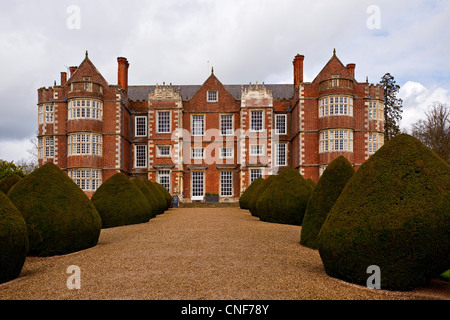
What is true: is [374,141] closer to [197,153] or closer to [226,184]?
[226,184]

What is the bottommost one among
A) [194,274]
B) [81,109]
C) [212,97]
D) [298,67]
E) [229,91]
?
[194,274]

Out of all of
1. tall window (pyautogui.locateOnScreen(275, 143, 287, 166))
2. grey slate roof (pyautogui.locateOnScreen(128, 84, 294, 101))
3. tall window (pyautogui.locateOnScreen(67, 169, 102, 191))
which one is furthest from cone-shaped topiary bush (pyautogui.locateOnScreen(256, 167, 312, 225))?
grey slate roof (pyautogui.locateOnScreen(128, 84, 294, 101))

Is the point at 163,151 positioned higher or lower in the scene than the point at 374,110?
lower

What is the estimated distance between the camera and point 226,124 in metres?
36.0

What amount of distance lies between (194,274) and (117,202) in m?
9.34

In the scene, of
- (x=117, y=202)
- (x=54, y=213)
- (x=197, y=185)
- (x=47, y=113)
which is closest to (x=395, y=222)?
(x=54, y=213)

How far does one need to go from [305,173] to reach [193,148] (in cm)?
1085

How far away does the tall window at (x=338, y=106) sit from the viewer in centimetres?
3186

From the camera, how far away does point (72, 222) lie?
9.05 meters

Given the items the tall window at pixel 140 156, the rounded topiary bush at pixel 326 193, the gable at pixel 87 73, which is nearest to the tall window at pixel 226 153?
the tall window at pixel 140 156

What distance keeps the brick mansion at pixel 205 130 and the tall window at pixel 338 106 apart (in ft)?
0.28

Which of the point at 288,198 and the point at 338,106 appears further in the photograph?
the point at 338,106

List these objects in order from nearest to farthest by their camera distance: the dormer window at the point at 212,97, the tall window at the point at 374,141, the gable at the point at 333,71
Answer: the gable at the point at 333,71 < the tall window at the point at 374,141 < the dormer window at the point at 212,97

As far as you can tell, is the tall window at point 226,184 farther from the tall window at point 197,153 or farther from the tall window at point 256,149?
the tall window at point 256,149
